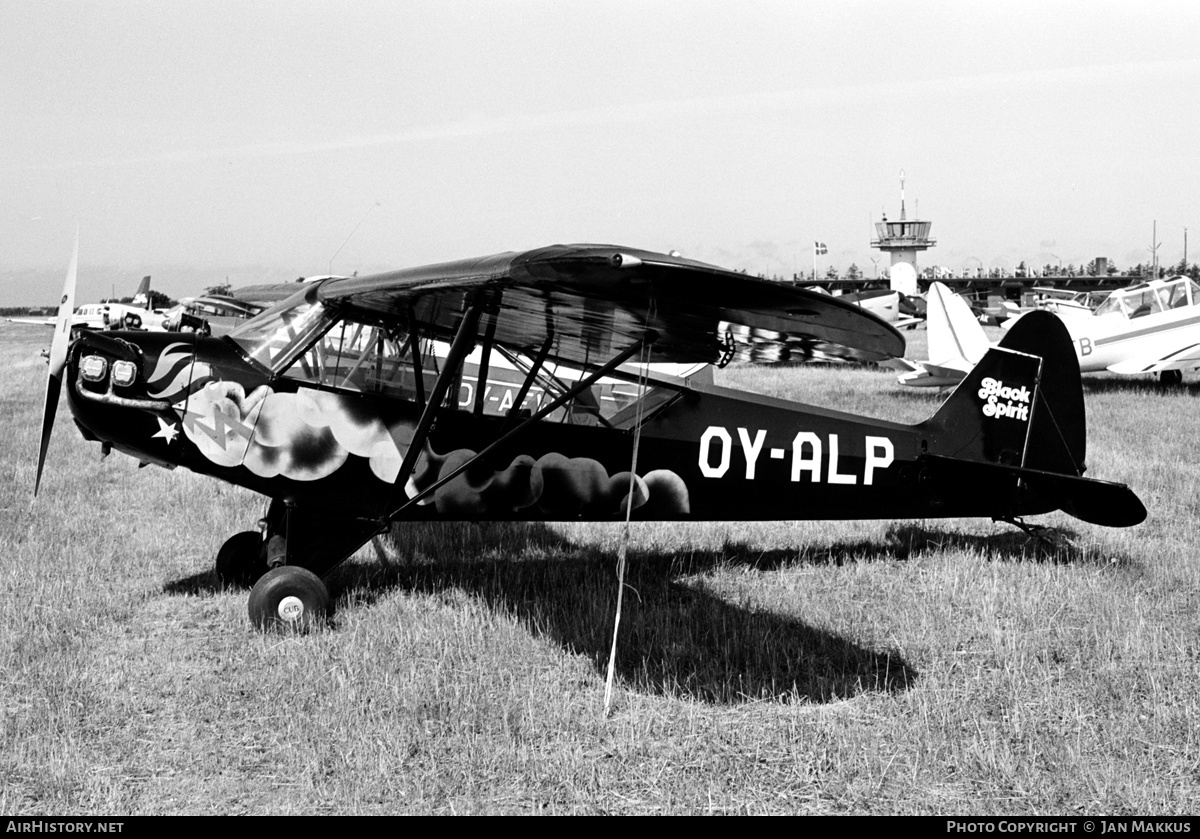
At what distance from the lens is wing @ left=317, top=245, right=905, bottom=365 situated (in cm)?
386

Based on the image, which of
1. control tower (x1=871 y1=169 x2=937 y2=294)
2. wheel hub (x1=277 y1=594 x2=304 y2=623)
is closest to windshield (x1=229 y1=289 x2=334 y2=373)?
wheel hub (x1=277 y1=594 x2=304 y2=623)

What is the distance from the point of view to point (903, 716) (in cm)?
457

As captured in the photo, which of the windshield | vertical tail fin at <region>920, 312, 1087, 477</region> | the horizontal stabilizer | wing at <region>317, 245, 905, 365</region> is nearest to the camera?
wing at <region>317, 245, 905, 365</region>

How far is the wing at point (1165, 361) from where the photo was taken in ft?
61.1

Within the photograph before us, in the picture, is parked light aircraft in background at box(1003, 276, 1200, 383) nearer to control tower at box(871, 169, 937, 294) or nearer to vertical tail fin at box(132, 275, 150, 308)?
vertical tail fin at box(132, 275, 150, 308)

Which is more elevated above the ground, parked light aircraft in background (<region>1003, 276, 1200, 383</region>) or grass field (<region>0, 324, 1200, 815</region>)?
parked light aircraft in background (<region>1003, 276, 1200, 383</region>)

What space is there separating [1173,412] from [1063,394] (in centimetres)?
967

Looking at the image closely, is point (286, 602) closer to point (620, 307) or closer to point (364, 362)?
point (364, 362)

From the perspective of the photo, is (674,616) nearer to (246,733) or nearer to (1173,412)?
(246,733)

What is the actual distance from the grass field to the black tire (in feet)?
0.91

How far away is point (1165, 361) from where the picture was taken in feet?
61.7

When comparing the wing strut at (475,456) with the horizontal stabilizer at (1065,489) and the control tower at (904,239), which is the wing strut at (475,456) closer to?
the horizontal stabilizer at (1065,489)

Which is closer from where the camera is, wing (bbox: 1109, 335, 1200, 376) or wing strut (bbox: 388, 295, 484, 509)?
wing strut (bbox: 388, 295, 484, 509)
